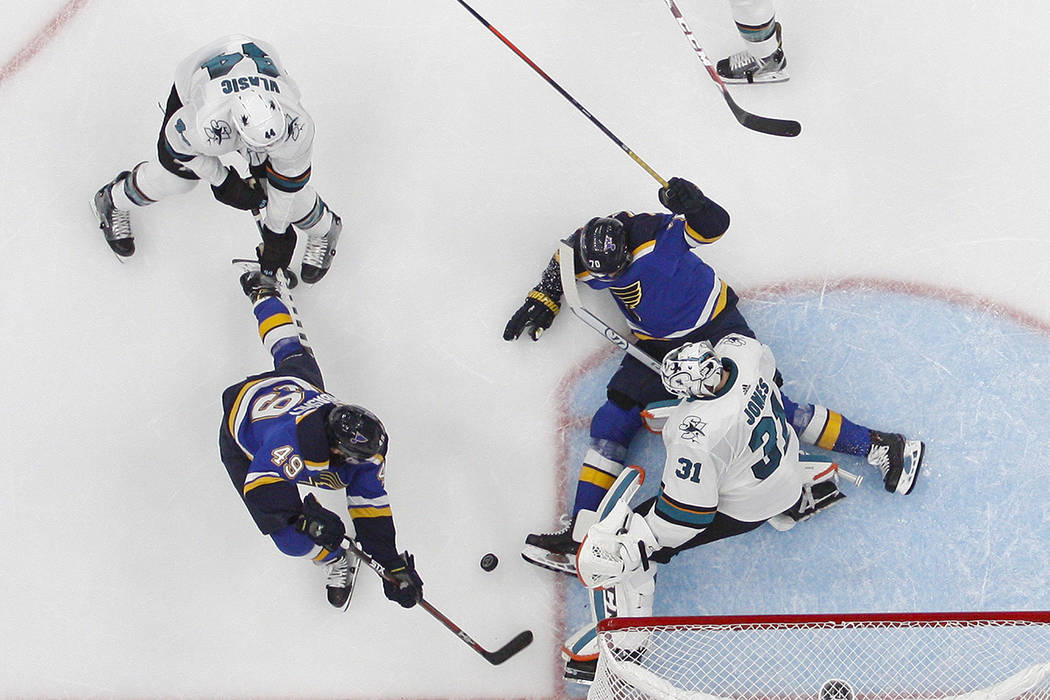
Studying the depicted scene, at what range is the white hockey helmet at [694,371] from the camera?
9.96 ft

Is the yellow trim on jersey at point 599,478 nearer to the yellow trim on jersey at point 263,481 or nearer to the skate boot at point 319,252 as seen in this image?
the yellow trim on jersey at point 263,481

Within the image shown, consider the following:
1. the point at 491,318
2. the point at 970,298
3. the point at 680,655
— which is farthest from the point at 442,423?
the point at 970,298

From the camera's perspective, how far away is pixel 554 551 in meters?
3.77

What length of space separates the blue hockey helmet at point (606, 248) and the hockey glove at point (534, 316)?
372 mm

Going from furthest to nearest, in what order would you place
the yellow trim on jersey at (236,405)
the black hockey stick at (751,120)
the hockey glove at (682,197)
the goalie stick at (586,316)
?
the black hockey stick at (751,120)
the goalie stick at (586,316)
the yellow trim on jersey at (236,405)
the hockey glove at (682,197)

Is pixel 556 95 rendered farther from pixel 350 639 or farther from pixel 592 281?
pixel 350 639

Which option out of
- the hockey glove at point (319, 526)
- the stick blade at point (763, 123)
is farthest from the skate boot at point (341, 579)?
the stick blade at point (763, 123)

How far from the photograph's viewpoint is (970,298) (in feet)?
12.6

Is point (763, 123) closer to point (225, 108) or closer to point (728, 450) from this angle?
point (728, 450)

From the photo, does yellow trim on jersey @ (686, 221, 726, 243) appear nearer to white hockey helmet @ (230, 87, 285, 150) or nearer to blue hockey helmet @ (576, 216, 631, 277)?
blue hockey helmet @ (576, 216, 631, 277)

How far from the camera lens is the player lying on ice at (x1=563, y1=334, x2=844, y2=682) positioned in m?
3.09

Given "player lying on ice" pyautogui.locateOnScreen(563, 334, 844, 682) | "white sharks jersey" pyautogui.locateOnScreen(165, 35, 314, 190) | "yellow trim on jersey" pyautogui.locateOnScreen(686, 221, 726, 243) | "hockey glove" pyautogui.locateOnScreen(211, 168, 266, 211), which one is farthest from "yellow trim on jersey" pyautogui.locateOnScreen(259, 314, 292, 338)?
"yellow trim on jersey" pyautogui.locateOnScreen(686, 221, 726, 243)

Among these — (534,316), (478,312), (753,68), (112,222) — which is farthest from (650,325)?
(112,222)

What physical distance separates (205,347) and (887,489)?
9.01 ft
